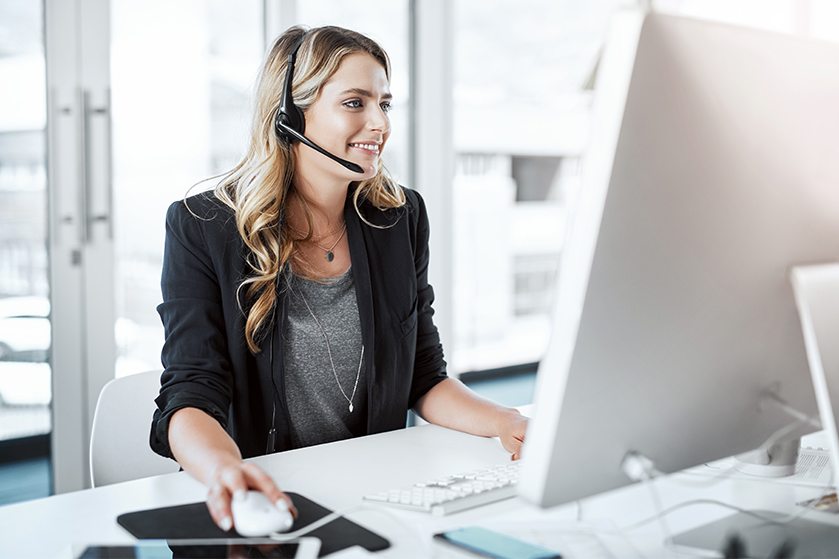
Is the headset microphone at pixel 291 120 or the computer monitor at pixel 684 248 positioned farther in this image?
the headset microphone at pixel 291 120

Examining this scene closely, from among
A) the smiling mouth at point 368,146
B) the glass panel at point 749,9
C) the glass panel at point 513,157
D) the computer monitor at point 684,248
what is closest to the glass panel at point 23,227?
the smiling mouth at point 368,146

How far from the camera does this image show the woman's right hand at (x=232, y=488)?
0.78 meters

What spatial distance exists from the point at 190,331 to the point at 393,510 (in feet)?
1.66

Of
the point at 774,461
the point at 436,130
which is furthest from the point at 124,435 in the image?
the point at 436,130

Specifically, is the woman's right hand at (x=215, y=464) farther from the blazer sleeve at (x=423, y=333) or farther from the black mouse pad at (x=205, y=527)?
the blazer sleeve at (x=423, y=333)

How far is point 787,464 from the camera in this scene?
3.09ft

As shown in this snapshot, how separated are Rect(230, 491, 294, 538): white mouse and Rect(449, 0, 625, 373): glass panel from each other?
294 centimetres

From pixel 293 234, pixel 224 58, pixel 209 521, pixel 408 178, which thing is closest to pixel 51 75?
pixel 224 58

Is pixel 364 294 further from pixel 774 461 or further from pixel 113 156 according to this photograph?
pixel 113 156

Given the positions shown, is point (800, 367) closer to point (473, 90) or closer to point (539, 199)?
point (473, 90)

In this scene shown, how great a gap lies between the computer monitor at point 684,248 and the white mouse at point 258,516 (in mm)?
312

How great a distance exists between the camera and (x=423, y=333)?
5.00 ft

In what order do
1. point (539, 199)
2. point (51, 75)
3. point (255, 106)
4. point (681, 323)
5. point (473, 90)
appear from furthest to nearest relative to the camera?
point (539, 199) < point (473, 90) < point (51, 75) < point (255, 106) < point (681, 323)

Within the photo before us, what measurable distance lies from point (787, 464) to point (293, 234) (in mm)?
935
